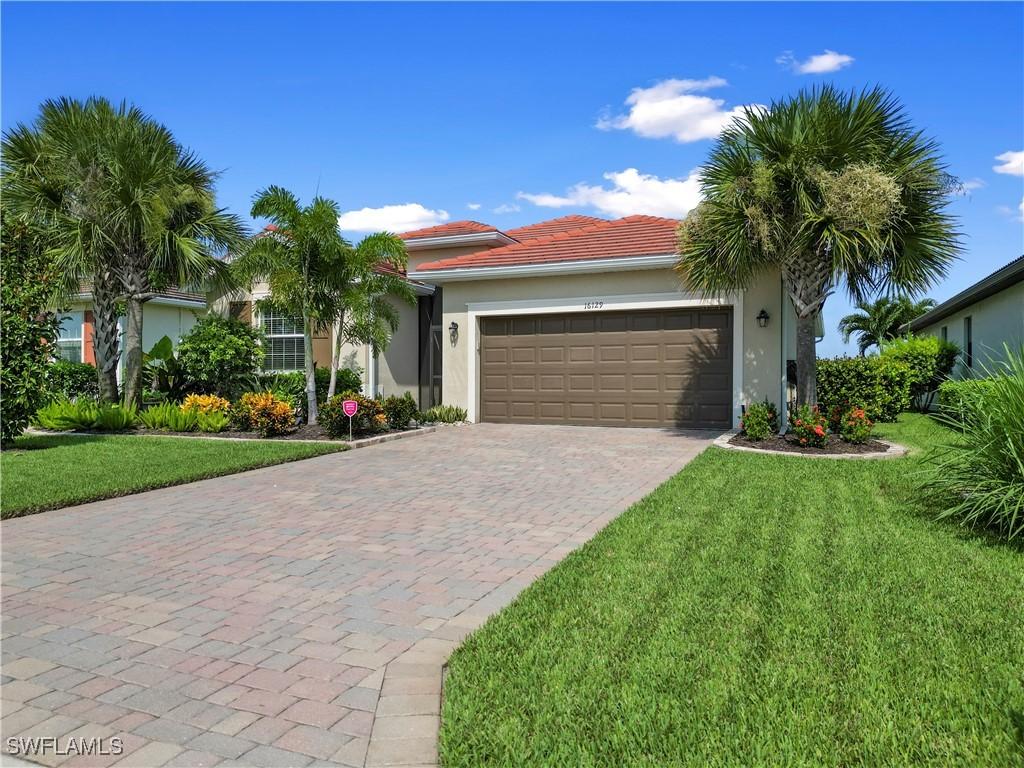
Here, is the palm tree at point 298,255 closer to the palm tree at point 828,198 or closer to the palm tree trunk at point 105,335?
the palm tree trunk at point 105,335

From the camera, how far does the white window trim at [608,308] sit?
14.5 metres

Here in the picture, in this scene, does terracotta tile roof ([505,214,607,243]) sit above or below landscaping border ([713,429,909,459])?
above

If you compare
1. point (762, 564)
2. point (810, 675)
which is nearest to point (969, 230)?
point (762, 564)

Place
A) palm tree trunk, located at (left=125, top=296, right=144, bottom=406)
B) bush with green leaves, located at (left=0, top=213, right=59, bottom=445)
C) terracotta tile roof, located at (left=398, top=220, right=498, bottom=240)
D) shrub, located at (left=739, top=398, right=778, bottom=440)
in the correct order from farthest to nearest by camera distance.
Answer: terracotta tile roof, located at (left=398, top=220, right=498, bottom=240) → palm tree trunk, located at (left=125, top=296, right=144, bottom=406) → shrub, located at (left=739, top=398, right=778, bottom=440) → bush with green leaves, located at (left=0, top=213, right=59, bottom=445)

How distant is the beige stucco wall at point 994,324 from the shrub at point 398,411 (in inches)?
442

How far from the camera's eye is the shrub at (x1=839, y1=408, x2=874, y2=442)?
10906 mm

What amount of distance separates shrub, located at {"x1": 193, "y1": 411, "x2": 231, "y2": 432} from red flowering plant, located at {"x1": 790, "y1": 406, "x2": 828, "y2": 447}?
11.0m

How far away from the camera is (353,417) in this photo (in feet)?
43.6

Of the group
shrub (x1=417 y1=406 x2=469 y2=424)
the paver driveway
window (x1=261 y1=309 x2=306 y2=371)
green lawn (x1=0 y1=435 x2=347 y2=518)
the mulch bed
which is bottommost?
the paver driveway

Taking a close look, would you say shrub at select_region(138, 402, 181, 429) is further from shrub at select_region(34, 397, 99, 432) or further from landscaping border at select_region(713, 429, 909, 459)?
landscaping border at select_region(713, 429, 909, 459)

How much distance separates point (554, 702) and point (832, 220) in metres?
10.0

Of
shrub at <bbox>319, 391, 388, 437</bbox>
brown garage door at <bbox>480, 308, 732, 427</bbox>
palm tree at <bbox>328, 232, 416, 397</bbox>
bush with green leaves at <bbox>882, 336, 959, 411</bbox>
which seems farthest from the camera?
bush with green leaves at <bbox>882, 336, 959, 411</bbox>

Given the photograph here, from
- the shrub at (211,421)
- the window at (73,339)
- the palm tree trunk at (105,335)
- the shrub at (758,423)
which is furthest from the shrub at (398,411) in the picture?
the window at (73,339)

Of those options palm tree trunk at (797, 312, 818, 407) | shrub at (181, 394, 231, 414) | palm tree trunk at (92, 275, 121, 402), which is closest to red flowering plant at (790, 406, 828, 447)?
palm tree trunk at (797, 312, 818, 407)
